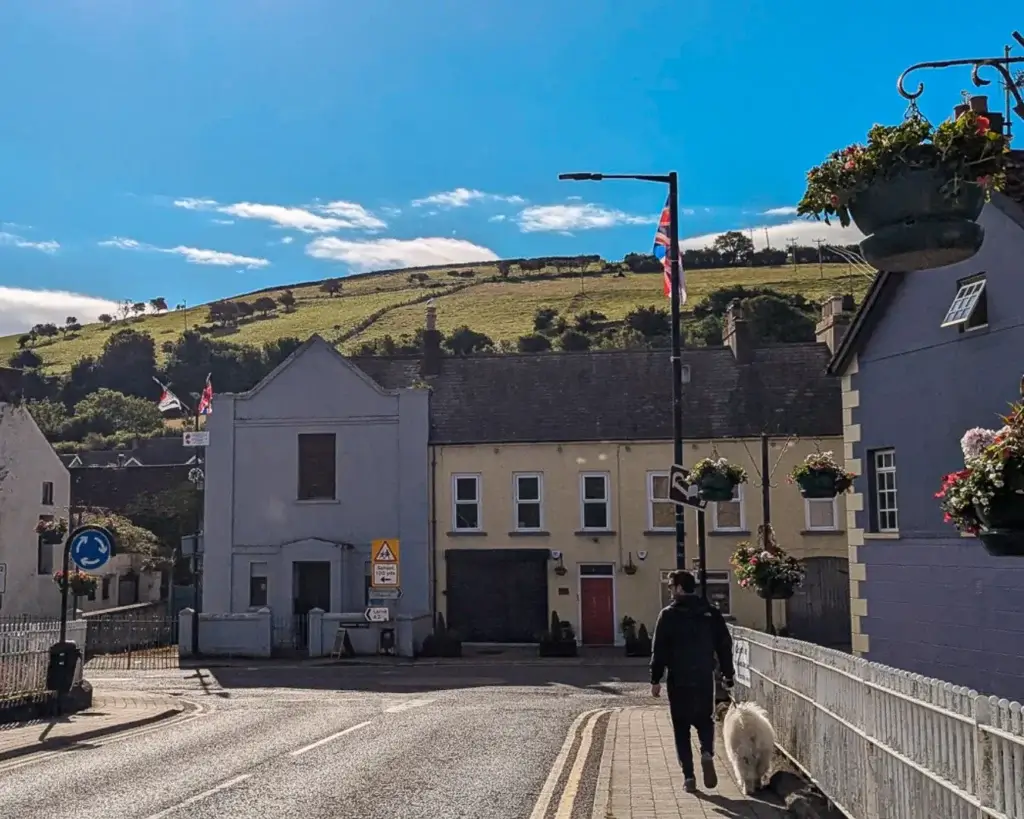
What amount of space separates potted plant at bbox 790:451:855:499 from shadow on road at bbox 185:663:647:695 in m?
10.1

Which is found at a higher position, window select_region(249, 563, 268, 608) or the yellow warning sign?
the yellow warning sign

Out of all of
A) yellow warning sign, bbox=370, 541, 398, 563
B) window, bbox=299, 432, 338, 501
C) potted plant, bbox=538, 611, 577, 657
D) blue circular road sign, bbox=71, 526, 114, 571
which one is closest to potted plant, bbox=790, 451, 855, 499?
blue circular road sign, bbox=71, 526, 114, 571

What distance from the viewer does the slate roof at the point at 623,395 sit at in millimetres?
36562

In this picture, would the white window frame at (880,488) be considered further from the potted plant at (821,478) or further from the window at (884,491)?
the potted plant at (821,478)

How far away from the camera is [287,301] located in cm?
14438

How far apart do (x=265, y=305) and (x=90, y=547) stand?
12813 centimetres

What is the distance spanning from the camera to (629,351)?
39781mm

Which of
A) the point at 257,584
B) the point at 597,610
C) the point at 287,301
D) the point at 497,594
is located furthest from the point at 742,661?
the point at 287,301

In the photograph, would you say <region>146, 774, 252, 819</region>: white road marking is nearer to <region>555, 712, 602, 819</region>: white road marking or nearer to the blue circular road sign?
<region>555, 712, 602, 819</region>: white road marking

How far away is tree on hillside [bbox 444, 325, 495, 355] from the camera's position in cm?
9350

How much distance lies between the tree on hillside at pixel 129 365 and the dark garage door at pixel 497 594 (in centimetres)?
7940

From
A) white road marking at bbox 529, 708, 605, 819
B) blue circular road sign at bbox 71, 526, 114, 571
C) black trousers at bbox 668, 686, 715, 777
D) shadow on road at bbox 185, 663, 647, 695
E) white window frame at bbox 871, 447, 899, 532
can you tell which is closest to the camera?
white road marking at bbox 529, 708, 605, 819

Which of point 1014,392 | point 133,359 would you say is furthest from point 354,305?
point 1014,392

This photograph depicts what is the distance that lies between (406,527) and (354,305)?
97.5 m
